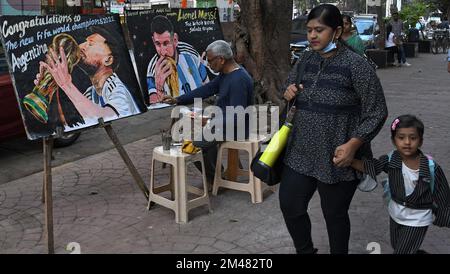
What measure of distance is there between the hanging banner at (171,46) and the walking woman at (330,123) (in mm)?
2151

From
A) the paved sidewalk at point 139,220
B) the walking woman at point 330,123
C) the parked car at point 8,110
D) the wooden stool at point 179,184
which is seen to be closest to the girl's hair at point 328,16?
the walking woman at point 330,123

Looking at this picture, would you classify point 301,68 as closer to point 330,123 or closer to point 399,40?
point 330,123

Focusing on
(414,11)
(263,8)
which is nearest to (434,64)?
(414,11)

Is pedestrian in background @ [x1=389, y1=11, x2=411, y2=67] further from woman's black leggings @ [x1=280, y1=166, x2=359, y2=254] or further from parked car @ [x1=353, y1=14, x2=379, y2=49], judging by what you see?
woman's black leggings @ [x1=280, y1=166, x2=359, y2=254]

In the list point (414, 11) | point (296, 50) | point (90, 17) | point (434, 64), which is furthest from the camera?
point (414, 11)

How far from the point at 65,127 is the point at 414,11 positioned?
2060cm

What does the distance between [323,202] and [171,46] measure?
2.71 metres

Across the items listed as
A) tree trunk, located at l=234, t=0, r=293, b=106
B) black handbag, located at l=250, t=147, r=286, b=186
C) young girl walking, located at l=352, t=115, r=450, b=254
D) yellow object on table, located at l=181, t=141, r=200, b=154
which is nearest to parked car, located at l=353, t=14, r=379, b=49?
tree trunk, located at l=234, t=0, r=293, b=106

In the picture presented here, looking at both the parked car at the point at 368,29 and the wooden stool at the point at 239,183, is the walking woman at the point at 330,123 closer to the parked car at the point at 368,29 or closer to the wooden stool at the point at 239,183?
the wooden stool at the point at 239,183

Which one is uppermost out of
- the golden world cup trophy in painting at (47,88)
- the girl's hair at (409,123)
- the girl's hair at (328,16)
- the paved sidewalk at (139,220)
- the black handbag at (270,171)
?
the girl's hair at (328,16)

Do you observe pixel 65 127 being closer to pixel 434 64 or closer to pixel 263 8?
pixel 263 8

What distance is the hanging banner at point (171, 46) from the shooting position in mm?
4734

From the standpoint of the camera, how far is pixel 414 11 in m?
21.5

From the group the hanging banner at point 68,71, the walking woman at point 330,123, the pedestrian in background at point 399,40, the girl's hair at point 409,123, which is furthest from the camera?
the pedestrian in background at point 399,40
